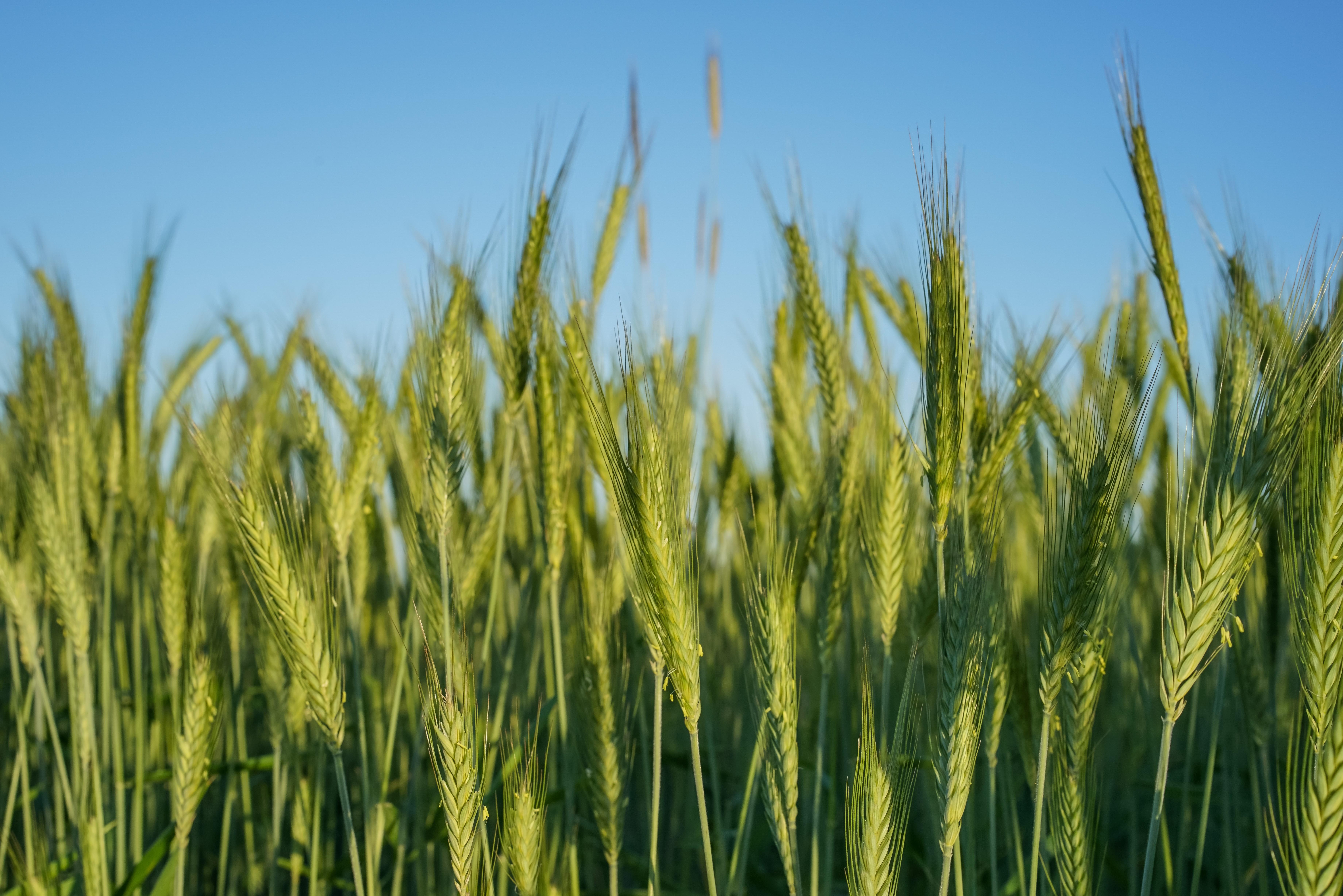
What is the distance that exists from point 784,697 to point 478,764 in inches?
20.7

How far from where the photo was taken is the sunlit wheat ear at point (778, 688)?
4.52ft

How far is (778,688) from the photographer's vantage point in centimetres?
140

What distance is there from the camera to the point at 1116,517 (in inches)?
52.9

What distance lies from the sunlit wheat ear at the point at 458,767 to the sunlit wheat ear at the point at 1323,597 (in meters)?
1.14

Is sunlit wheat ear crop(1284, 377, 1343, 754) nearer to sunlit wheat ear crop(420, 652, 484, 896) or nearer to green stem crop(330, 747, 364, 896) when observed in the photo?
sunlit wheat ear crop(420, 652, 484, 896)

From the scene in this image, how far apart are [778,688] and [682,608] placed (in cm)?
24

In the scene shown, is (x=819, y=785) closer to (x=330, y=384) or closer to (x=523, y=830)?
(x=523, y=830)

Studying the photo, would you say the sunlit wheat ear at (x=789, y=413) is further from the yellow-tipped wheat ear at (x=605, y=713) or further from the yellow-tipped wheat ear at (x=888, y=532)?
the yellow-tipped wheat ear at (x=605, y=713)

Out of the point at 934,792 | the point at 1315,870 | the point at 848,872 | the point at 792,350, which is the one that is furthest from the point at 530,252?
the point at 1315,870

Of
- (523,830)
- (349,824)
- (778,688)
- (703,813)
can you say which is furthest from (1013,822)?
(349,824)

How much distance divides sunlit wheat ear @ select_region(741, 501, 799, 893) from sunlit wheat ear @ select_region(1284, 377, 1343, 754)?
0.69 meters

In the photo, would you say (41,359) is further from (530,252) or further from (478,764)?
(478,764)

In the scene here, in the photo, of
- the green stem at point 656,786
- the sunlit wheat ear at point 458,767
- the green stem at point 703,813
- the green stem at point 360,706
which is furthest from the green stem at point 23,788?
the green stem at point 703,813

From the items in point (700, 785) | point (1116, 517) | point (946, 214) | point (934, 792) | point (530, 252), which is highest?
point (530, 252)
